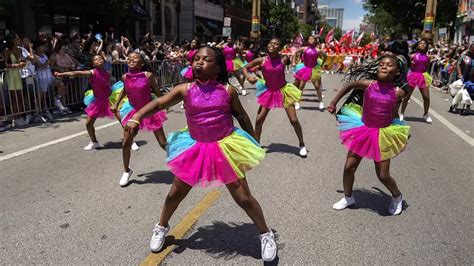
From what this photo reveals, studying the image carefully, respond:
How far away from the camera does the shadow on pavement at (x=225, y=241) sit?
3.51 metres

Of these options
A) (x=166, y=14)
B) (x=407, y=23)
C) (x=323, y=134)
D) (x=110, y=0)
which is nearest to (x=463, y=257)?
(x=323, y=134)

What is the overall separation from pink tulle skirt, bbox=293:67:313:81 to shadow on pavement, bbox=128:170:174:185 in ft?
20.7

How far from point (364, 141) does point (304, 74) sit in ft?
23.2

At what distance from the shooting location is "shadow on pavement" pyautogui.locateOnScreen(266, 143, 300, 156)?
696cm

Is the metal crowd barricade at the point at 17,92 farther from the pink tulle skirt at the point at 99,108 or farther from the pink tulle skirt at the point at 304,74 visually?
the pink tulle skirt at the point at 304,74

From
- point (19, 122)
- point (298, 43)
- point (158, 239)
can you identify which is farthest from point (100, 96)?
point (298, 43)

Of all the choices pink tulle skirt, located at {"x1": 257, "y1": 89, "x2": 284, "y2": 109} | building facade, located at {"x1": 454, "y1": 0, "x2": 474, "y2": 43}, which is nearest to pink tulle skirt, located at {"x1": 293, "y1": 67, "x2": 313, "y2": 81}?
pink tulle skirt, located at {"x1": 257, "y1": 89, "x2": 284, "y2": 109}

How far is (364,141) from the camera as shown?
4281mm

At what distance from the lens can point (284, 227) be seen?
401 cm

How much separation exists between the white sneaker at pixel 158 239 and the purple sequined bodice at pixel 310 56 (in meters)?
8.55

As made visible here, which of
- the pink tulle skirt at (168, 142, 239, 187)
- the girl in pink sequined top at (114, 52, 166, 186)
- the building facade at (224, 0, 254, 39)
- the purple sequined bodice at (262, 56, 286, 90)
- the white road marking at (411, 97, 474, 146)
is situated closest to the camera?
the pink tulle skirt at (168, 142, 239, 187)

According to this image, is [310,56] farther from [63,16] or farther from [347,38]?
[347,38]

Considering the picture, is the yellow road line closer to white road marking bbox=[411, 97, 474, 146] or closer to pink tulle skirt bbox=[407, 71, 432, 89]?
white road marking bbox=[411, 97, 474, 146]

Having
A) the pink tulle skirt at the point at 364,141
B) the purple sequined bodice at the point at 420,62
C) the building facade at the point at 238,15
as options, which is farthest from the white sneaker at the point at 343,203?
the building facade at the point at 238,15
